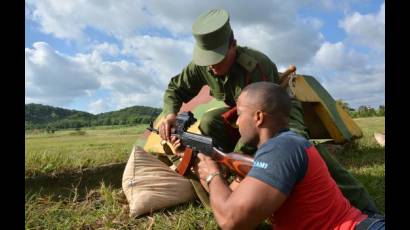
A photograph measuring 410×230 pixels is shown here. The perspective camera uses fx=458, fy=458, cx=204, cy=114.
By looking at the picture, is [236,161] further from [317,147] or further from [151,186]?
[151,186]

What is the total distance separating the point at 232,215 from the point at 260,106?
58cm

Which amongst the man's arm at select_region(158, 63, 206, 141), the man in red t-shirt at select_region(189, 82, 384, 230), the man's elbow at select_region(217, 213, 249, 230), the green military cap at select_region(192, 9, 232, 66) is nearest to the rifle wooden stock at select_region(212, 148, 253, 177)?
the man in red t-shirt at select_region(189, 82, 384, 230)

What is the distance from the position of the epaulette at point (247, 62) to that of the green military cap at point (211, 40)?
0.73 ft

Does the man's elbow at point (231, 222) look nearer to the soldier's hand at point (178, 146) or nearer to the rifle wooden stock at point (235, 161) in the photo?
the rifle wooden stock at point (235, 161)

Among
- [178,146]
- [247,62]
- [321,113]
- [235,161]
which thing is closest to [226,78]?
[247,62]

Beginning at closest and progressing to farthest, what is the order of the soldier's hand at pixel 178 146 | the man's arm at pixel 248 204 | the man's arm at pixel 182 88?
1. the man's arm at pixel 248 204
2. the soldier's hand at pixel 178 146
3. the man's arm at pixel 182 88

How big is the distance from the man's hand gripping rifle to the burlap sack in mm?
596

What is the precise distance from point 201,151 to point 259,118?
72cm

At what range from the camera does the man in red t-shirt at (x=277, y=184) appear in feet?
6.99

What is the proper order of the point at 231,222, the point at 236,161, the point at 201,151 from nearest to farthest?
the point at 231,222 → the point at 236,161 → the point at 201,151

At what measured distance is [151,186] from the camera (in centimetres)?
394

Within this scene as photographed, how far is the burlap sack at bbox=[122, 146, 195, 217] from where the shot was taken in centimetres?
378

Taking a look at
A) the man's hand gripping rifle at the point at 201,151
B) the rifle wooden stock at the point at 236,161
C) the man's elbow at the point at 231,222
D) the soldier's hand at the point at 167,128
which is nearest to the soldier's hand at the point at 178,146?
the man's hand gripping rifle at the point at 201,151
